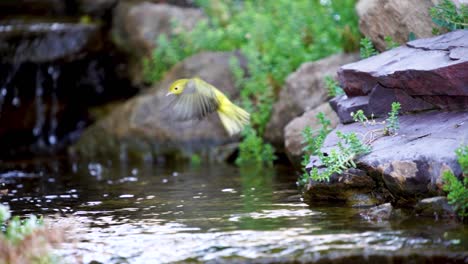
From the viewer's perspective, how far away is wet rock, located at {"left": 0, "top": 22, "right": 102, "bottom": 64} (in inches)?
480

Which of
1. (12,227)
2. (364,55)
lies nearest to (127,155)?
(364,55)

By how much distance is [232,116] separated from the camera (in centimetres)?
839

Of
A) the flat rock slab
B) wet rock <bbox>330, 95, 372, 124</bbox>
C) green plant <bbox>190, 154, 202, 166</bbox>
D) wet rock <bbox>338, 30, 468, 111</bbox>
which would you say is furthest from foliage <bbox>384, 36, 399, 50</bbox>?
green plant <bbox>190, 154, 202, 166</bbox>

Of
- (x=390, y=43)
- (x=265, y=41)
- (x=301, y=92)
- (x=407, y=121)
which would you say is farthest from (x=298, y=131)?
(x=265, y=41)

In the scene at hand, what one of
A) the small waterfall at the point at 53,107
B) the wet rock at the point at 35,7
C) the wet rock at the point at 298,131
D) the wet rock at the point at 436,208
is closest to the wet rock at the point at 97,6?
the wet rock at the point at 35,7

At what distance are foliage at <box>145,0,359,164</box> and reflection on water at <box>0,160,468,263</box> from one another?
2.43 m

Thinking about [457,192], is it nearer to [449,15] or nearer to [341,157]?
[341,157]

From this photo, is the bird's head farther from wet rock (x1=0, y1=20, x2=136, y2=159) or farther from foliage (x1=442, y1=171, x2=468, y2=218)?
wet rock (x1=0, y1=20, x2=136, y2=159)

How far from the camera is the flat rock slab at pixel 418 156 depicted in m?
5.19

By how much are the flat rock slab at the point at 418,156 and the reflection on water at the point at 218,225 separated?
357 millimetres

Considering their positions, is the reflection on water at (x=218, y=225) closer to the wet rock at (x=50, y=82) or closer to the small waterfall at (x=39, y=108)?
the wet rock at (x=50, y=82)

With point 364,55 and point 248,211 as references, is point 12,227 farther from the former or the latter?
point 364,55

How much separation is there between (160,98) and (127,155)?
1.05 metres

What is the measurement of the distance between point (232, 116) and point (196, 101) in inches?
30.7
